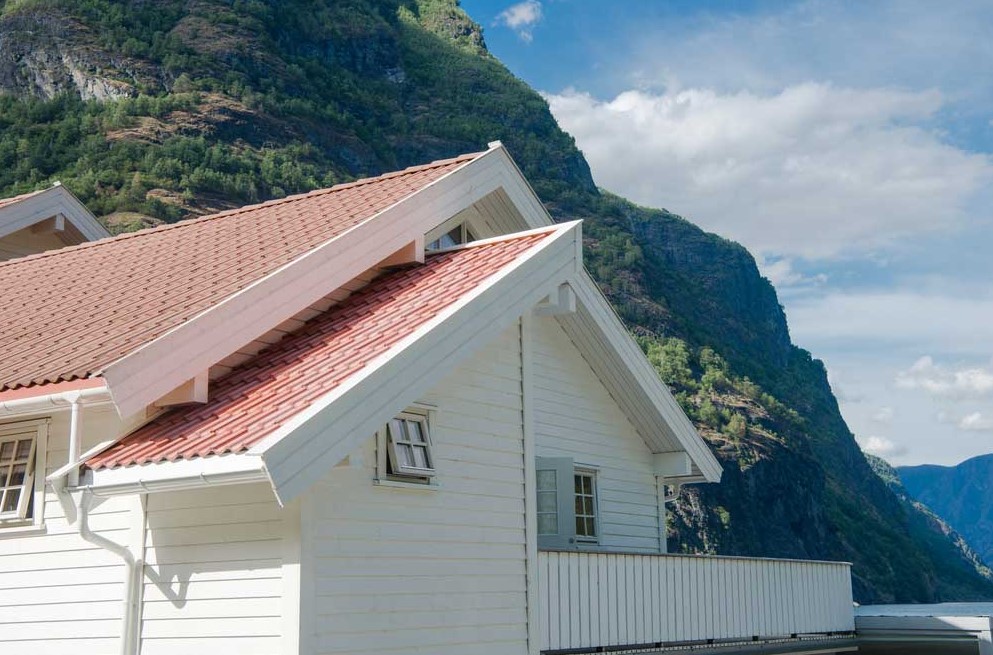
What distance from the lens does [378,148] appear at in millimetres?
117438

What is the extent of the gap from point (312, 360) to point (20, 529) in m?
3.11

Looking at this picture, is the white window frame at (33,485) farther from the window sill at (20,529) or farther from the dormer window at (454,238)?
the dormer window at (454,238)

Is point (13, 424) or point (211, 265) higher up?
point (211, 265)

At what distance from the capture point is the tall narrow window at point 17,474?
10.9 m

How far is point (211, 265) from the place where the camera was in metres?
13.0

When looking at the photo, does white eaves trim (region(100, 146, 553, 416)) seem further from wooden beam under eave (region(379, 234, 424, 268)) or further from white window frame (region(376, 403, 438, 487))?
white window frame (region(376, 403, 438, 487))

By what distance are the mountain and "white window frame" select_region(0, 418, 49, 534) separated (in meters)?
62.6

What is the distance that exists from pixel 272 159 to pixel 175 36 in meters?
21.1

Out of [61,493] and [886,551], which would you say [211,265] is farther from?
[886,551]

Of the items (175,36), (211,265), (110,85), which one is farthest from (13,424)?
(175,36)

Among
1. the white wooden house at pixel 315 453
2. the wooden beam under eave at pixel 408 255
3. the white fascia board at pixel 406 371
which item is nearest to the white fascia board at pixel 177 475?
the white wooden house at pixel 315 453

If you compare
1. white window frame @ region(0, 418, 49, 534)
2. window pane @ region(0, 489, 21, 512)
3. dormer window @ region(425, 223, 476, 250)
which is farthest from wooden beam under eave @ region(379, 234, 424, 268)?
window pane @ region(0, 489, 21, 512)

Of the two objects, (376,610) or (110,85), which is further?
(110,85)

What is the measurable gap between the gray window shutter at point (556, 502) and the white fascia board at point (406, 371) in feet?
11.0
